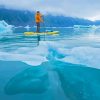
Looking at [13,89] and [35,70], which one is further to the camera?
[35,70]

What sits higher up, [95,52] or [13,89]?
[95,52]

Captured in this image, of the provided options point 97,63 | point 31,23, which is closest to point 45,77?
point 97,63

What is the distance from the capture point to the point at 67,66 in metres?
4.68

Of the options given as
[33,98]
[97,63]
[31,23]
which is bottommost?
[31,23]

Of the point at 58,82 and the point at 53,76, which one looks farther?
the point at 53,76

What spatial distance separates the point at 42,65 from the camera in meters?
4.83

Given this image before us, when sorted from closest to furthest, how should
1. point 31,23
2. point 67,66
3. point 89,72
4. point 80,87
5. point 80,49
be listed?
point 80,87, point 89,72, point 67,66, point 80,49, point 31,23

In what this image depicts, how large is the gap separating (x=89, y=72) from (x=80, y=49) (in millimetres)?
879

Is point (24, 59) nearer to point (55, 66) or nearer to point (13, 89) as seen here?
point (55, 66)

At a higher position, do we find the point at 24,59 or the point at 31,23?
the point at 24,59

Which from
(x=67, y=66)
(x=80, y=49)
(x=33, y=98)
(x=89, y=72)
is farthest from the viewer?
(x=80, y=49)

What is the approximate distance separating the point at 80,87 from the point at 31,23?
79529mm

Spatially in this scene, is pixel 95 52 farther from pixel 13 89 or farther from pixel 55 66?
pixel 13 89

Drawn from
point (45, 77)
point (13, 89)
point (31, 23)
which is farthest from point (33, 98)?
point (31, 23)
